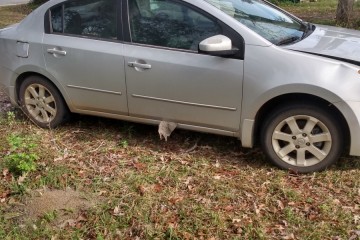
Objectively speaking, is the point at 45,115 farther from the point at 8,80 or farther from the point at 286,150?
the point at 286,150

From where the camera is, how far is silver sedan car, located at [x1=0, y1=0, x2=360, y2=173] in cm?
388

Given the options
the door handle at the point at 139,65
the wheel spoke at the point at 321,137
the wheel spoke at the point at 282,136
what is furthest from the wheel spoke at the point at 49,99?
the wheel spoke at the point at 321,137

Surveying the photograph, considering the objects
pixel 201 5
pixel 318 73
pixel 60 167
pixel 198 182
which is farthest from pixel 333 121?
pixel 60 167

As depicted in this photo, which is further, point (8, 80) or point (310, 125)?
point (8, 80)

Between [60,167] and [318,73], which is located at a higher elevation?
[318,73]

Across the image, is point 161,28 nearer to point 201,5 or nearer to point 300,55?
point 201,5

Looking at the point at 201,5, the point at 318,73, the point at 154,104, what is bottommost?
the point at 154,104

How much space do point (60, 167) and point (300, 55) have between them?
2320 millimetres

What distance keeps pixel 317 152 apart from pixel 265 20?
1.38 m

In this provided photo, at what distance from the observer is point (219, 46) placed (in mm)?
3900

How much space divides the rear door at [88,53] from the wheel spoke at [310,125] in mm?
1741

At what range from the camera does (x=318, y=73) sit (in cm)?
378

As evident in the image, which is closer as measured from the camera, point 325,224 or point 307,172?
point 325,224

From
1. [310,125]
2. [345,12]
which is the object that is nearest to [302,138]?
[310,125]
